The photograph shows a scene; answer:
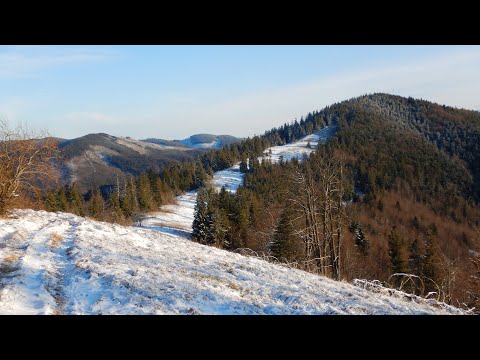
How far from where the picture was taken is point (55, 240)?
12719 mm

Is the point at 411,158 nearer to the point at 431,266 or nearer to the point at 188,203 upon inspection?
the point at 188,203

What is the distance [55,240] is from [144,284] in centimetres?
587

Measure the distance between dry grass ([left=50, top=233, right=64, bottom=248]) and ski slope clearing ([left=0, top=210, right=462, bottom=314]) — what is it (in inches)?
1.4

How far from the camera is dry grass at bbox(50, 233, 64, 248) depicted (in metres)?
12.1

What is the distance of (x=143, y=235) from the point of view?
56.0 feet

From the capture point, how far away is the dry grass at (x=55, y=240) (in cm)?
1212

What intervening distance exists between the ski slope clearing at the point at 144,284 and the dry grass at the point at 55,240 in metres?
0.04

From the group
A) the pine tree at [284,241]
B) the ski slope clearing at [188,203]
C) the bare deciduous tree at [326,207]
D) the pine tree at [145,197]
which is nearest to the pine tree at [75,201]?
the pine tree at [145,197]

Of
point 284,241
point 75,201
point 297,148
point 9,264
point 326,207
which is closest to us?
point 9,264

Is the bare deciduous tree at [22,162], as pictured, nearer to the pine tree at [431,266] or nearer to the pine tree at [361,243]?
the pine tree at [431,266]

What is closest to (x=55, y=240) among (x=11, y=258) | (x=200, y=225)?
(x=11, y=258)

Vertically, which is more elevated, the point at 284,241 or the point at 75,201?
the point at 75,201
